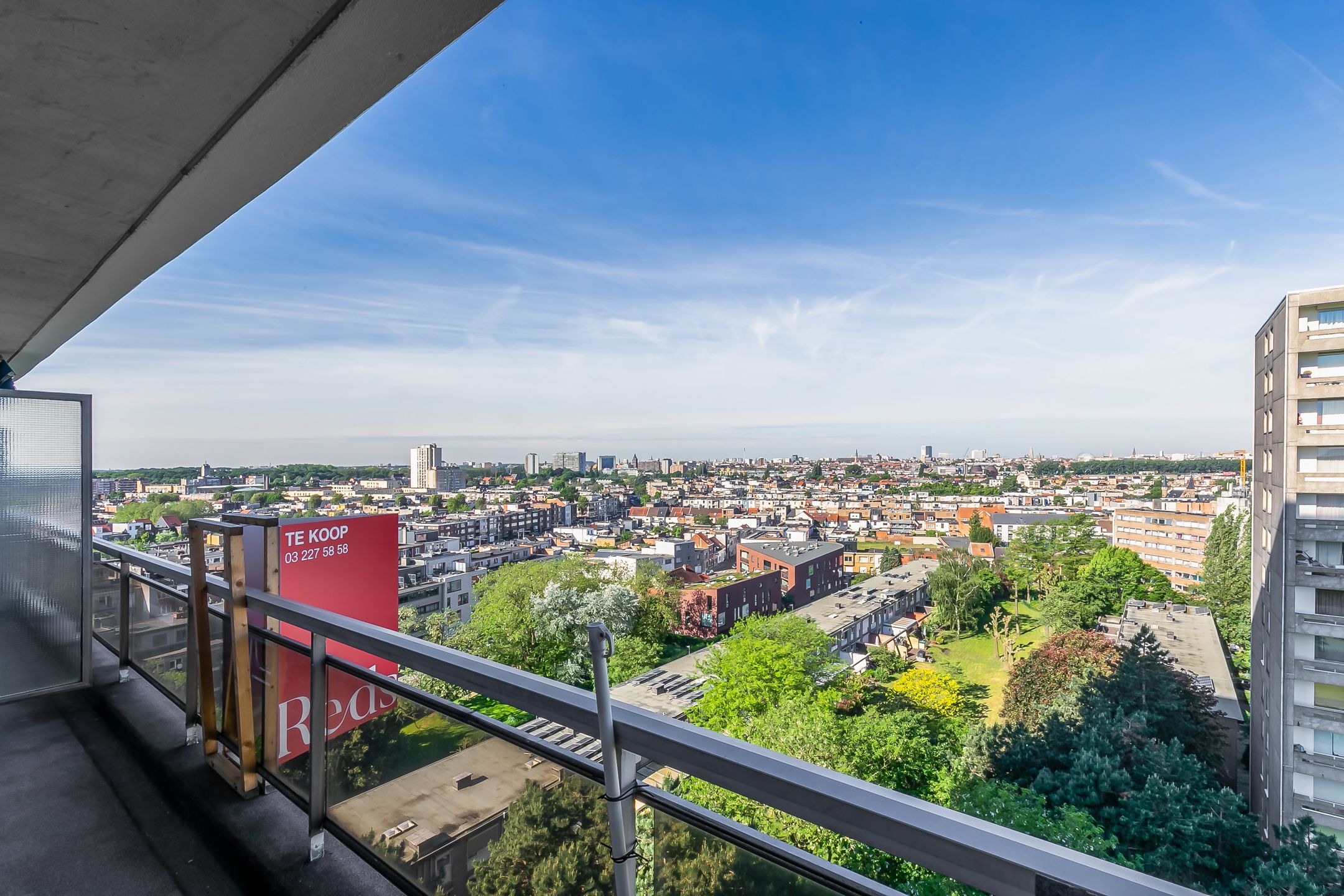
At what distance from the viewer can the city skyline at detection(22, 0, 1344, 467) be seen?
18516mm

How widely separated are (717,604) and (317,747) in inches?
944

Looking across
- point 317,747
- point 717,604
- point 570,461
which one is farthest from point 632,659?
point 570,461

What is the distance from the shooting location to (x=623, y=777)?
31.8 inches

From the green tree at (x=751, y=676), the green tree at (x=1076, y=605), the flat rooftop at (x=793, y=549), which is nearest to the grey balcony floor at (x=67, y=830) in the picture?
the green tree at (x=751, y=676)

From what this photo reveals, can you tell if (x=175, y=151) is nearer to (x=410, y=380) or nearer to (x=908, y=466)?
(x=410, y=380)

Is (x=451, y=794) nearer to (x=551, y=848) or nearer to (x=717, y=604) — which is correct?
(x=551, y=848)

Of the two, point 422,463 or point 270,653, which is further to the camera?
point 422,463

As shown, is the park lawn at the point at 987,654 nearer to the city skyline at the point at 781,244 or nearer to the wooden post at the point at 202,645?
the city skyline at the point at 781,244

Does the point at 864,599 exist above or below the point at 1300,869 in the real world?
below

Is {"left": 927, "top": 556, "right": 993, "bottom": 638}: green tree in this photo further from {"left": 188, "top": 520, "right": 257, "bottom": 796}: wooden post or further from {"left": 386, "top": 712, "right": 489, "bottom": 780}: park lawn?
{"left": 386, "top": 712, "right": 489, "bottom": 780}: park lawn

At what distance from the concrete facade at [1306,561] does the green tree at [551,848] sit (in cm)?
1130

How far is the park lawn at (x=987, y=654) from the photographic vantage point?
2030 centimetres

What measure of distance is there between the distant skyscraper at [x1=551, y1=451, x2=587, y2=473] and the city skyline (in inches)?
810

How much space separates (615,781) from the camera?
80cm
